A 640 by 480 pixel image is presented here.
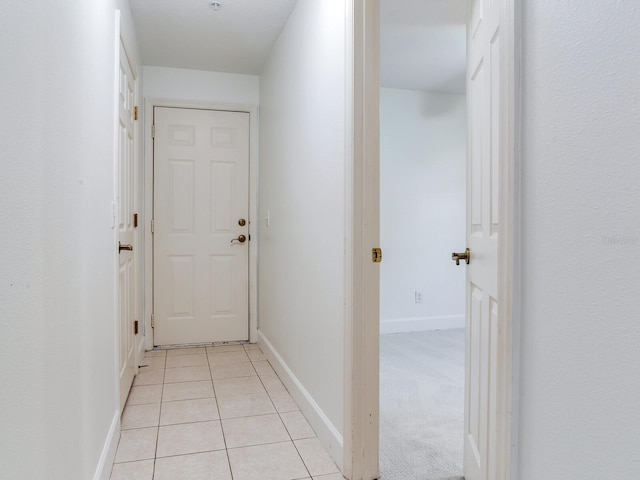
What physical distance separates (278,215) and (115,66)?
4.65ft

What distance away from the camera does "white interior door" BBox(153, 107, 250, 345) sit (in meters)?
3.90

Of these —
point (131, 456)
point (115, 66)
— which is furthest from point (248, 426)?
point (115, 66)

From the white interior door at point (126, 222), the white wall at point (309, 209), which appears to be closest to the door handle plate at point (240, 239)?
the white wall at point (309, 209)

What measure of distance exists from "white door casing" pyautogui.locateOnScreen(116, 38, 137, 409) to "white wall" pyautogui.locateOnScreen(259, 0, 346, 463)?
0.96m

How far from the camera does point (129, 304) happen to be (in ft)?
9.83

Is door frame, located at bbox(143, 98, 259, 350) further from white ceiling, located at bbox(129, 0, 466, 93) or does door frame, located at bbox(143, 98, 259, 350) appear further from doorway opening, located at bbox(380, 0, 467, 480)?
doorway opening, located at bbox(380, 0, 467, 480)

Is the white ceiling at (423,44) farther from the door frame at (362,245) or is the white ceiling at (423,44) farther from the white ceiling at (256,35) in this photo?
the door frame at (362,245)

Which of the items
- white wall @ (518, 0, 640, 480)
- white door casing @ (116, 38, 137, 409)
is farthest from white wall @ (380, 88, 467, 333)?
white wall @ (518, 0, 640, 480)

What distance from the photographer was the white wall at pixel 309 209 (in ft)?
6.61

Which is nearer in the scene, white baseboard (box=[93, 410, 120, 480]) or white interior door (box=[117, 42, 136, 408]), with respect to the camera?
white baseboard (box=[93, 410, 120, 480])

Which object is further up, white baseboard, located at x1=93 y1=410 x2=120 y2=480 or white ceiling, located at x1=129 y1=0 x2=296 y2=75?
white ceiling, located at x1=129 y1=0 x2=296 y2=75

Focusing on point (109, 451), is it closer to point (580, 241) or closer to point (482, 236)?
point (482, 236)

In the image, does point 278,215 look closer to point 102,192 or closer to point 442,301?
point 102,192

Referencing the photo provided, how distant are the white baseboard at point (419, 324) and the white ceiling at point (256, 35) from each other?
222 cm
